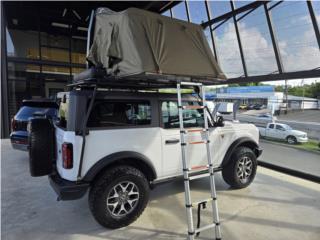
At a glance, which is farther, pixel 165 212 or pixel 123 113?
pixel 165 212

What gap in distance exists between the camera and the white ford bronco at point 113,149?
2.48 metres

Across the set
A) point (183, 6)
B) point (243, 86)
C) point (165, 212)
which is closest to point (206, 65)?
point (165, 212)

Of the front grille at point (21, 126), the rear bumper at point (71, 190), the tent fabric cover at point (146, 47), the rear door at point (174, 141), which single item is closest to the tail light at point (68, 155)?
the rear bumper at point (71, 190)

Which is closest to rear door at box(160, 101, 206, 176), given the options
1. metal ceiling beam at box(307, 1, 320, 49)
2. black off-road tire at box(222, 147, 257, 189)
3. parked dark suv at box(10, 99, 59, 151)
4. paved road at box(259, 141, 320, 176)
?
black off-road tire at box(222, 147, 257, 189)

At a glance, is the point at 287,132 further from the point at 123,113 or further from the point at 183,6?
the point at 183,6

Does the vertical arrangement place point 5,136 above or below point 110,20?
below

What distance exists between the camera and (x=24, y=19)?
30.3 ft

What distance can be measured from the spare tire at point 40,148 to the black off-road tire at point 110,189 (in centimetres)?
71

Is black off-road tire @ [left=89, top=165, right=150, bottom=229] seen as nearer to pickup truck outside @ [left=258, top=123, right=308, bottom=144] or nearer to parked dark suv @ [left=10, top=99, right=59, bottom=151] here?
parked dark suv @ [left=10, top=99, right=59, bottom=151]

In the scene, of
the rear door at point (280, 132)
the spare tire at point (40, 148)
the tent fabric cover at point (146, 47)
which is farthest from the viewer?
the rear door at point (280, 132)

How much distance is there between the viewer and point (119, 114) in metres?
2.77

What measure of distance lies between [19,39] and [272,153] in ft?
30.8

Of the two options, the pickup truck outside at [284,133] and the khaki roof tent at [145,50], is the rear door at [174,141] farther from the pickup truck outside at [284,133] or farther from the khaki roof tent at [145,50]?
the pickup truck outside at [284,133]

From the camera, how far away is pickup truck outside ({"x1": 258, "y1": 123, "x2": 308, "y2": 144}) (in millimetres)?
4931
